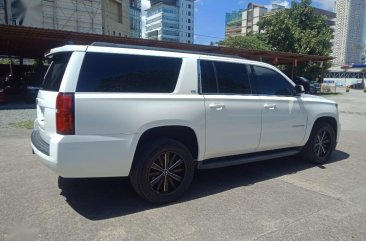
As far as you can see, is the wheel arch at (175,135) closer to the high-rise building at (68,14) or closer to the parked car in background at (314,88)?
the parked car in background at (314,88)

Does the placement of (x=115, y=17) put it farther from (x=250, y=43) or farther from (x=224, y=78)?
(x=224, y=78)

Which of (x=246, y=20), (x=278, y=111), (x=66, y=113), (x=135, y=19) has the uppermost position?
(x=246, y=20)

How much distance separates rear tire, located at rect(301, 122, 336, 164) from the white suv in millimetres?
852

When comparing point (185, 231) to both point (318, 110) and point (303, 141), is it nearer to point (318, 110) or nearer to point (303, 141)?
point (303, 141)

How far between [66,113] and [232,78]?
2512mm

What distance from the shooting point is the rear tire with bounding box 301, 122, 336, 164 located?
19.7 ft

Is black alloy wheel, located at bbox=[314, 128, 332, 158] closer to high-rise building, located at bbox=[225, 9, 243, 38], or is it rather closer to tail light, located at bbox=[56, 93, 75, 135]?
tail light, located at bbox=[56, 93, 75, 135]

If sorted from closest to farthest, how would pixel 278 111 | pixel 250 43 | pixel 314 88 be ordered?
pixel 278 111
pixel 314 88
pixel 250 43

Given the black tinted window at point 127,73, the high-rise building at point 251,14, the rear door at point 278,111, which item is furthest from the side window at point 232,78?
the high-rise building at point 251,14

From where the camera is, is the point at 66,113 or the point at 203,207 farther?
the point at 203,207

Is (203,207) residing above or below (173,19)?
below

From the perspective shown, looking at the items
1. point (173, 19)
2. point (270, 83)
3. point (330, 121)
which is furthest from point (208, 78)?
point (173, 19)

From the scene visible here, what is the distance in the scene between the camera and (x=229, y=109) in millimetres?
4570

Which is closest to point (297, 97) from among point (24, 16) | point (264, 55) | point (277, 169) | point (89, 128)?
point (277, 169)
